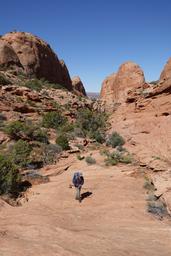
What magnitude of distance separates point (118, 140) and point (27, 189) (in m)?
8.35

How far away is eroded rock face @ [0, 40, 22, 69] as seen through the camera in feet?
145

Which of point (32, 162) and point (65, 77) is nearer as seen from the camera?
point (32, 162)

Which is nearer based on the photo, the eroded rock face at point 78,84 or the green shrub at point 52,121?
the green shrub at point 52,121

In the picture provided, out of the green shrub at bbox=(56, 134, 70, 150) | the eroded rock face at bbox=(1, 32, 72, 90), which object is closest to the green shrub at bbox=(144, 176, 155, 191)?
the green shrub at bbox=(56, 134, 70, 150)

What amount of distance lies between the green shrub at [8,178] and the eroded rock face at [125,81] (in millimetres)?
31432

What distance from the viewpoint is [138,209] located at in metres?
11.3

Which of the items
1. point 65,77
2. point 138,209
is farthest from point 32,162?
point 65,77

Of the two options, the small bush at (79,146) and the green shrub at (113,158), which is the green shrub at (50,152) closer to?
the small bush at (79,146)

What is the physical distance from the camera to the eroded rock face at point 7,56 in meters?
44.1

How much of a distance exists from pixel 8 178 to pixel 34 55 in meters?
37.8

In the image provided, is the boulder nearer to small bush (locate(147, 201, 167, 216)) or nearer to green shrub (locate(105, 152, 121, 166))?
green shrub (locate(105, 152, 121, 166))

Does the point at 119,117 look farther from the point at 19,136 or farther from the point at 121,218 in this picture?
the point at 121,218

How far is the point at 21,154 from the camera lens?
1839 cm

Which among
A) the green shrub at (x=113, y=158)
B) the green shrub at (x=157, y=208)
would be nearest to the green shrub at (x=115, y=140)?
the green shrub at (x=113, y=158)
